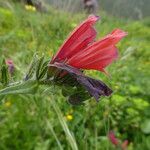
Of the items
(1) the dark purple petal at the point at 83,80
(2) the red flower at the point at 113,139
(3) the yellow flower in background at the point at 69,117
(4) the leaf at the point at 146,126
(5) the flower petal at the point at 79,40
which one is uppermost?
(5) the flower petal at the point at 79,40

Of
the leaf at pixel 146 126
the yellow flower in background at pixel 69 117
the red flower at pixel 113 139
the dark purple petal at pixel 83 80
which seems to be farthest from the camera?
the leaf at pixel 146 126

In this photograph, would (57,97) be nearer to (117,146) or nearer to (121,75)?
(117,146)

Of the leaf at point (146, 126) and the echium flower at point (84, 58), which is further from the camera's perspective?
the leaf at point (146, 126)

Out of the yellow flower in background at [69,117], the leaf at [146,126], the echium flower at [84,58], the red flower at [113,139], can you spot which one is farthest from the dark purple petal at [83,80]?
the leaf at [146,126]

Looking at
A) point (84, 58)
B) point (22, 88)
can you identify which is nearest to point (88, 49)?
point (84, 58)

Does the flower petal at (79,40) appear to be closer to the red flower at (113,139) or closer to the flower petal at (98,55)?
the flower petal at (98,55)

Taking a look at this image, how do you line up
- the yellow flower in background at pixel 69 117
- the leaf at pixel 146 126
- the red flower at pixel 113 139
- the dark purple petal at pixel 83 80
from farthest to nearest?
the leaf at pixel 146 126
the yellow flower in background at pixel 69 117
the red flower at pixel 113 139
the dark purple petal at pixel 83 80

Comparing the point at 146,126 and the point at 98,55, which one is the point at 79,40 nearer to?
the point at 98,55

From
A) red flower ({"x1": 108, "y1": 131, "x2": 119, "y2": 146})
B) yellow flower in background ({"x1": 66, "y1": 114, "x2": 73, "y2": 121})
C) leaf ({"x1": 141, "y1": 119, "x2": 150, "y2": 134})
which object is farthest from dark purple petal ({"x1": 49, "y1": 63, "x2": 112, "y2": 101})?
leaf ({"x1": 141, "y1": 119, "x2": 150, "y2": 134})
